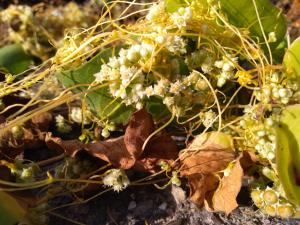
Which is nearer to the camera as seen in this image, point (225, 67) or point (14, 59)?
point (225, 67)

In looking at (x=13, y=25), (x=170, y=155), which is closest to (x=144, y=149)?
(x=170, y=155)

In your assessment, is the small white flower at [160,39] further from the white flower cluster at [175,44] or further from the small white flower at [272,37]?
the small white flower at [272,37]

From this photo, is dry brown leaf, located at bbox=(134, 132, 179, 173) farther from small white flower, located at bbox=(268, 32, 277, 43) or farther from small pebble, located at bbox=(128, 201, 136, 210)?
small white flower, located at bbox=(268, 32, 277, 43)

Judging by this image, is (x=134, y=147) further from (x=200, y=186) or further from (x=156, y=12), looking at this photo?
(x=156, y=12)

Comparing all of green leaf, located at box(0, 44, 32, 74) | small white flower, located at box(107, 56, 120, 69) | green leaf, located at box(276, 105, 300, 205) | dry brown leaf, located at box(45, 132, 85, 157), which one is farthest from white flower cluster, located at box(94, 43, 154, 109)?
green leaf, located at box(0, 44, 32, 74)

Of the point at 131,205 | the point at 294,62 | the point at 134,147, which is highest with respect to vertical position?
the point at 294,62

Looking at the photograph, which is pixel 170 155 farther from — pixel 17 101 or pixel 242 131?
pixel 17 101

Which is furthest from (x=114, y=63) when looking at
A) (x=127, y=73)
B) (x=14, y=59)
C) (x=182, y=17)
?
(x=14, y=59)
